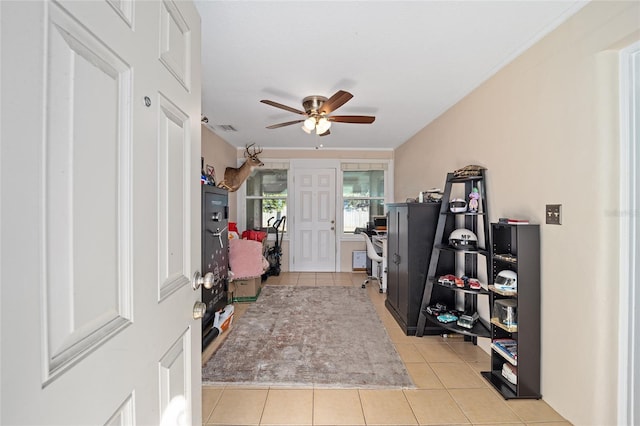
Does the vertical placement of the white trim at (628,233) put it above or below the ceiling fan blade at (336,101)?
below

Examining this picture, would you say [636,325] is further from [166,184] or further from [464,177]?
[166,184]

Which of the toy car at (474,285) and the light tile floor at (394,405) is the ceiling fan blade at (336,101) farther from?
the light tile floor at (394,405)

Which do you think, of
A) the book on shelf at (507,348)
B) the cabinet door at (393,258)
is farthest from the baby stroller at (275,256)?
the book on shelf at (507,348)

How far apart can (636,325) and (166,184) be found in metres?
2.26

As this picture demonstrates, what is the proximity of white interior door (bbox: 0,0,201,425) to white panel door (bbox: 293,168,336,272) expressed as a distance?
15.3 feet

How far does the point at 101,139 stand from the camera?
0.55 m

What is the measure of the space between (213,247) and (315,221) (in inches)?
118

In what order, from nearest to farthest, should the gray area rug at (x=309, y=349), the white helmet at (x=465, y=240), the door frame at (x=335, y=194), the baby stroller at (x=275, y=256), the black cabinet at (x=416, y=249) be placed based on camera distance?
the gray area rug at (x=309, y=349) → the white helmet at (x=465, y=240) → the black cabinet at (x=416, y=249) → the baby stroller at (x=275, y=256) → the door frame at (x=335, y=194)

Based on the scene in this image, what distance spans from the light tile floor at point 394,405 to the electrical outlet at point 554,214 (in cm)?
121

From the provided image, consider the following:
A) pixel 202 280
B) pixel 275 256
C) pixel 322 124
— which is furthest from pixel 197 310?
pixel 275 256

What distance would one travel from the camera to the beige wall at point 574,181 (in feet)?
4.85

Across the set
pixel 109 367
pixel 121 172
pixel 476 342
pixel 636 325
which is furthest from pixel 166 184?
pixel 476 342

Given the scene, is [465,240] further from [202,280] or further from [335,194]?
[335,194]

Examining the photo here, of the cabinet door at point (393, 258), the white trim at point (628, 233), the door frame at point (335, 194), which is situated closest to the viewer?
the white trim at point (628, 233)
